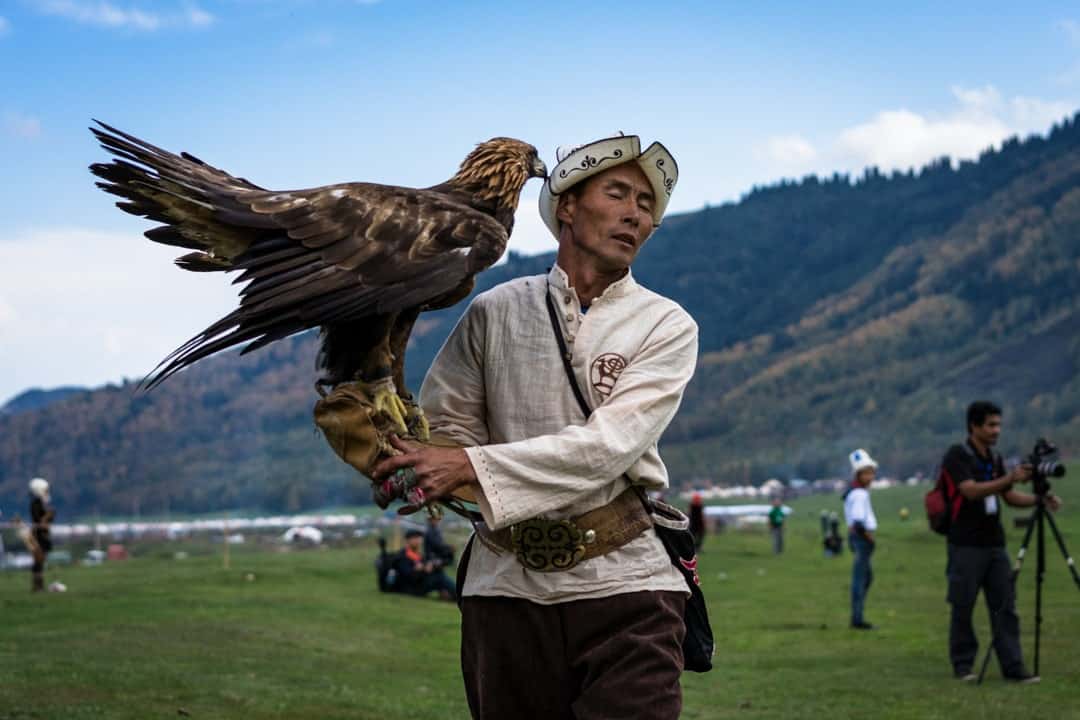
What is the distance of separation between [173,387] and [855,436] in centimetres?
9212

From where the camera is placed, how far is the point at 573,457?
4.08 meters

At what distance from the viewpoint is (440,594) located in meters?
21.6

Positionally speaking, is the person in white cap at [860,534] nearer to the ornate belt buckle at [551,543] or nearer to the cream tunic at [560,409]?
the cream tunic at [560,409]

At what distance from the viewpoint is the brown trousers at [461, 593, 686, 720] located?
4.13m

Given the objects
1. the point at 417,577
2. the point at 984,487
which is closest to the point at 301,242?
the point at 984,487

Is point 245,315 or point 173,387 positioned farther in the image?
point 173,387

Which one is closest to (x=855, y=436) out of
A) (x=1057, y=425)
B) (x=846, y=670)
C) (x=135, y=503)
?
(x=1057, y=425)

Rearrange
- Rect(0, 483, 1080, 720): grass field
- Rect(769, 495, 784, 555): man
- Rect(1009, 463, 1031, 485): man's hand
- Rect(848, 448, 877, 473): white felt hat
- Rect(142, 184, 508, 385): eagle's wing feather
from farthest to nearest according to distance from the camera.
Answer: Rect(769, 495, 784, 555): man, Rect(848, 448, 877, 473): white felt hat, Rect(1009, 463, 1031, 485): man's hand, Rect(0, 483, 1080, 720): grass field, Rect(142, 184, 508, 385): eagle's wing feather

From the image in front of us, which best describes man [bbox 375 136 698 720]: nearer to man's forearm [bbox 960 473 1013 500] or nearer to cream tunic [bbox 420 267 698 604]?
cream tunic [bbox 420 267 698 604]

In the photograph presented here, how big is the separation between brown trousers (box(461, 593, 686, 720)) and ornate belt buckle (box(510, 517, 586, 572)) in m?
0.13

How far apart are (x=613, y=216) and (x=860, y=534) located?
1274 centimetres

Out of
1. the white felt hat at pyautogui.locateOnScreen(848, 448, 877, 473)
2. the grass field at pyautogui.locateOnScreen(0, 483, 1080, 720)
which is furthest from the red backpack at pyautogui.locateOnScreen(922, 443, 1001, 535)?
the white felt hat at pyautogui.locateOnScreen(848, 448, 877, 473)

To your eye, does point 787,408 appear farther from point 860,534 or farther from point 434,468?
point 434,468

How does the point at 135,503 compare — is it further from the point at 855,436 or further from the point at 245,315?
the point at 245,315
